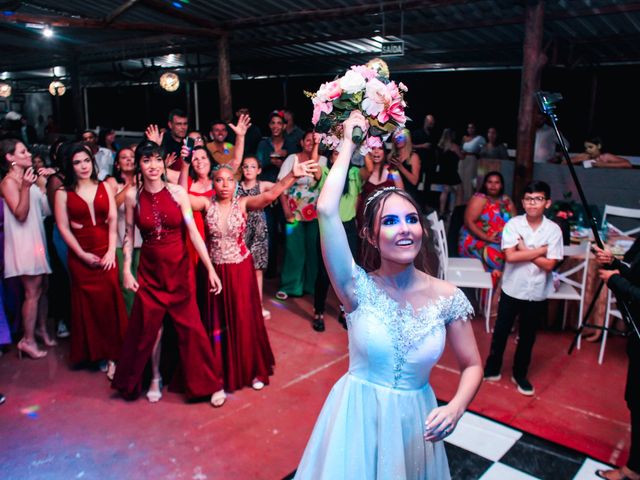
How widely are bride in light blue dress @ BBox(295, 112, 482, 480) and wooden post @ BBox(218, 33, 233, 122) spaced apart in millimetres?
6135

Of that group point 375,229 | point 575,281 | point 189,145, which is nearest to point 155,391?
point 189,145

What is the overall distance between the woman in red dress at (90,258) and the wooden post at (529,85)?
412 cm

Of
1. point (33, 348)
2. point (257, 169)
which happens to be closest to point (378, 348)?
point (257, 169)

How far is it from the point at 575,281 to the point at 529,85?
7.17 feet

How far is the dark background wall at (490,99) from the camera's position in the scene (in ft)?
33.3

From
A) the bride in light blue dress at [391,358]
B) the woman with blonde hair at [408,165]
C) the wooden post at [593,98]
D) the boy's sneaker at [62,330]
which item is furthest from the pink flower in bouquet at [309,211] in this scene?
the wooden post at [593,98]

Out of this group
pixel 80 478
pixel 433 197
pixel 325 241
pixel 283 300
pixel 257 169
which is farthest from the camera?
pixel 433 197

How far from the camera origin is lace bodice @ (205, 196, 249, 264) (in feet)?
11.3

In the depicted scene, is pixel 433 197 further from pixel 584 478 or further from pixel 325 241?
pixel 325 241

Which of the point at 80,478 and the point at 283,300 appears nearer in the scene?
the point at 80,478

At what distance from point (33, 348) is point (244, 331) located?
5.76 feet

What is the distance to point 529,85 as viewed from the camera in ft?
18.4

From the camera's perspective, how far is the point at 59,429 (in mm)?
3107

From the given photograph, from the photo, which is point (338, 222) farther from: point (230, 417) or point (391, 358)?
point (230, 417)
